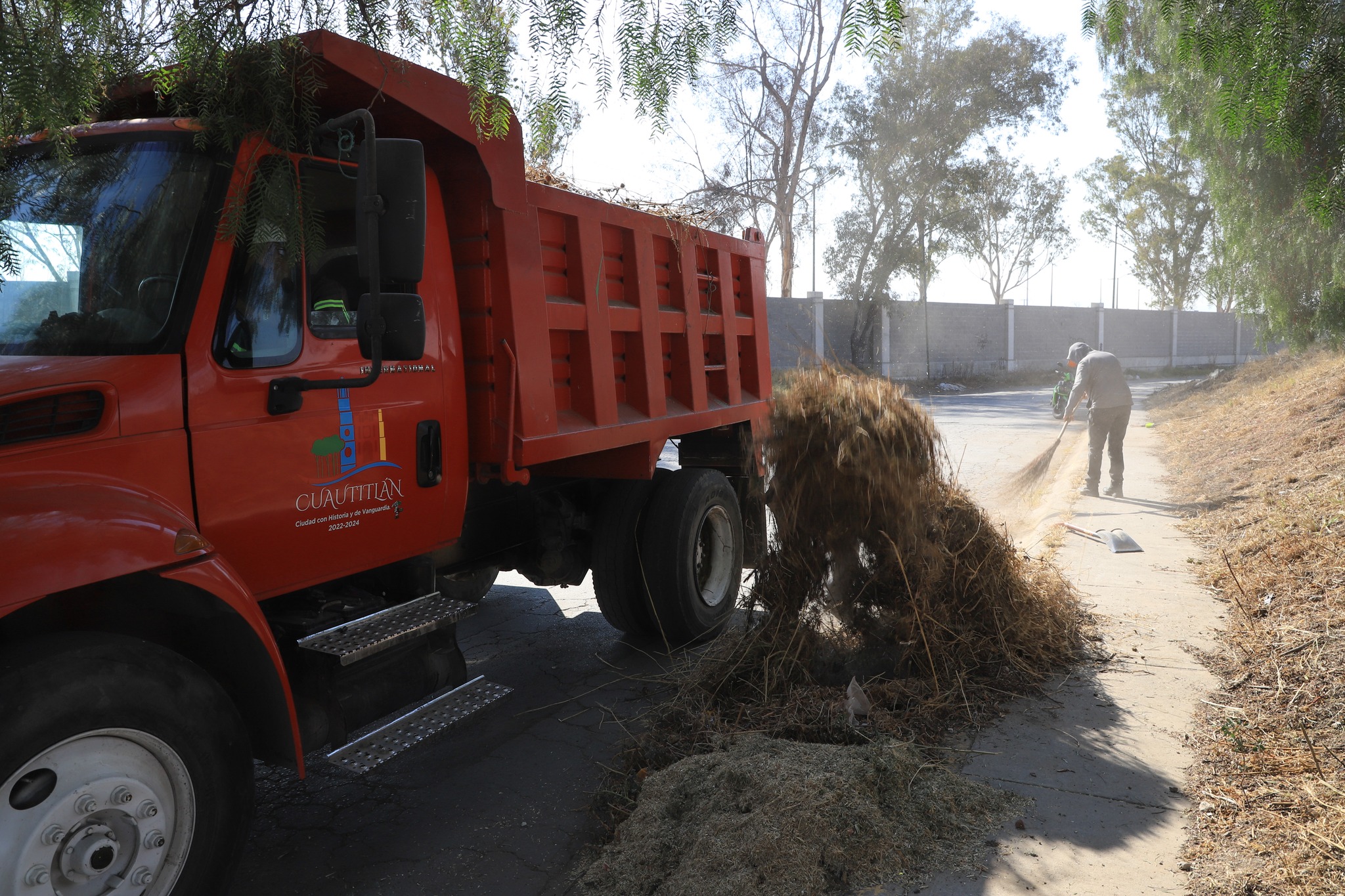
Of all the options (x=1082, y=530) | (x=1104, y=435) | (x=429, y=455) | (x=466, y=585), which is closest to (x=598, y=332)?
(x=429, y=455)

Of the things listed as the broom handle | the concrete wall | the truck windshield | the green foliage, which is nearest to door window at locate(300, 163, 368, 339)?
the truck windshield

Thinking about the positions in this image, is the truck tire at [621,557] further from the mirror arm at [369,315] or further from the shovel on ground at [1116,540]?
the shovel on ground at [1116,540]

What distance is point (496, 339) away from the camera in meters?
3.89

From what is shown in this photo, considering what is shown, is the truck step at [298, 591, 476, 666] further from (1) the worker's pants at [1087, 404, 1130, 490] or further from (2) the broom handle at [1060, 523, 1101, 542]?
(1) the worker's pants at [1087, 404, 1130, 490]

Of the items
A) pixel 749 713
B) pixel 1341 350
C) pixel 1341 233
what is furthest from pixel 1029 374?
pixel 749 713

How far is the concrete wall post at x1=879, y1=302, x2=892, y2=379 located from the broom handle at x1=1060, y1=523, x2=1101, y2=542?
2277 centimetres

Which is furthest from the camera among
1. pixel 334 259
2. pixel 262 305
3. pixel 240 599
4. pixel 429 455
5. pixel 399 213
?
pixel 429 455

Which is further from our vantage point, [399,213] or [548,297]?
[548,297]

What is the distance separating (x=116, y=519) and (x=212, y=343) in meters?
0.67

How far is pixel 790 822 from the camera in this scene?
9.55 ft

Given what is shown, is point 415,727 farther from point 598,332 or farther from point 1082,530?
point 1082,530

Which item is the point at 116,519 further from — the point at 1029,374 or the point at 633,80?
the point at 1029,374

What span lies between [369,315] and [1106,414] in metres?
8.81

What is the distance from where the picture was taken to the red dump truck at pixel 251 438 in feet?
7.66
